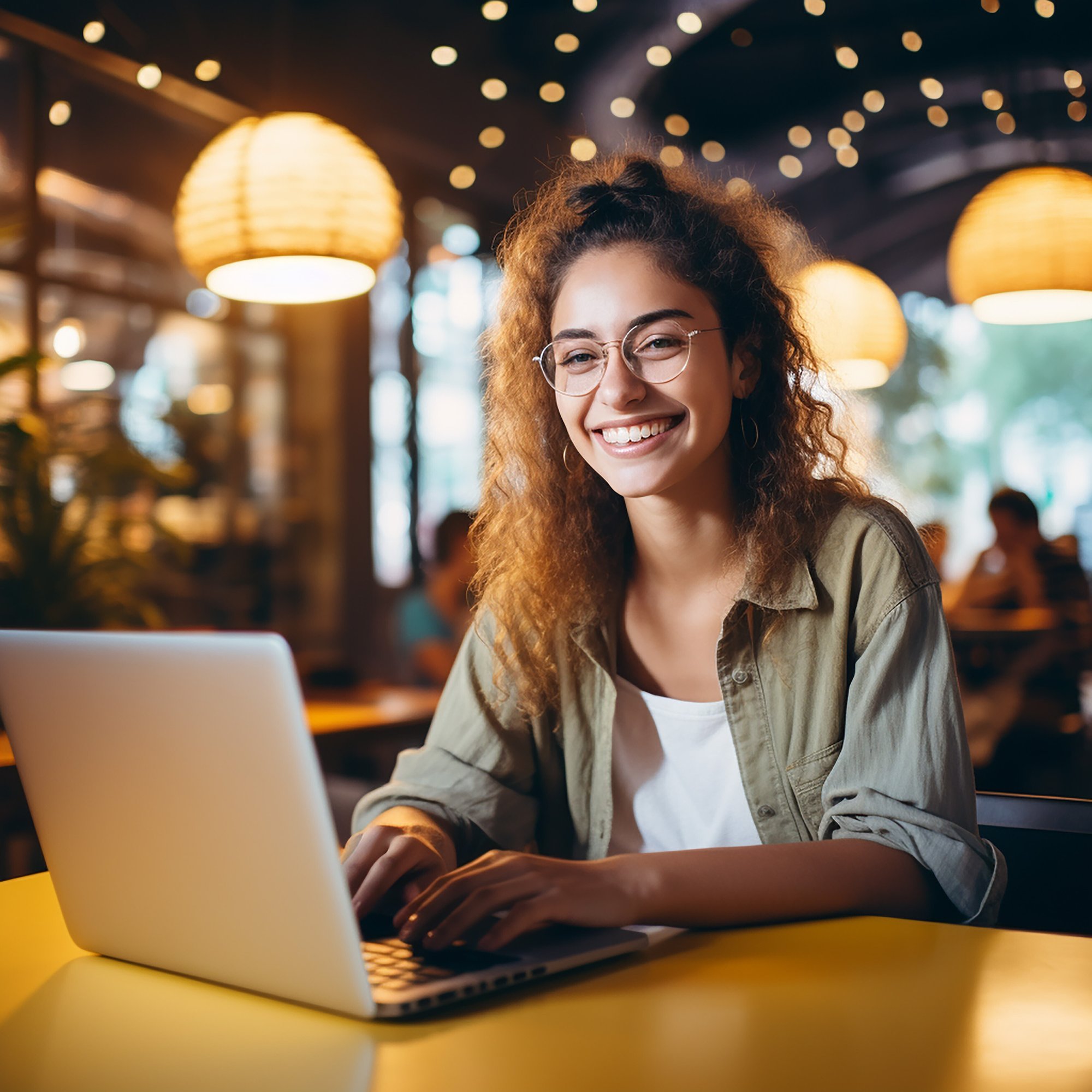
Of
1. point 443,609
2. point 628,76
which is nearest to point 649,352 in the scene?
point 443,609

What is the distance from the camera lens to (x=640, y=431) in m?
1.36

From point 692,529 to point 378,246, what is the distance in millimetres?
1626

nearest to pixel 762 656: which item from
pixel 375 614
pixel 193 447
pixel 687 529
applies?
pixel 687 529

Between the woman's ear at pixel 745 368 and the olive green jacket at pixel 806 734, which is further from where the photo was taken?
the woman's ear at pixel 745 368

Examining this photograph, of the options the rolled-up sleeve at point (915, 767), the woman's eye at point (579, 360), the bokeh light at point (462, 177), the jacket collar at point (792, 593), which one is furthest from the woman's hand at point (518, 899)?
the bokeh light at point (462, 177)

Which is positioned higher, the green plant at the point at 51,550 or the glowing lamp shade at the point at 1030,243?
the glowing lamp shade at the point at 1030,243

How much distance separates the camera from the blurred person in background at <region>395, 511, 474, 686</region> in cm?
399

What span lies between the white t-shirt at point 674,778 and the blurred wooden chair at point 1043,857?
260mm

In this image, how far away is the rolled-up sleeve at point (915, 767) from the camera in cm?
107

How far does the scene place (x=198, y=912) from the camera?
80cm

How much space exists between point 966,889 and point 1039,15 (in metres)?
5.37

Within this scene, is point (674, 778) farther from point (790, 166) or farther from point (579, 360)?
point (790, 166)

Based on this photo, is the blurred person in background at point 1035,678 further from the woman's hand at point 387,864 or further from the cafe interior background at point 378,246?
the woman's hand at point 387,864

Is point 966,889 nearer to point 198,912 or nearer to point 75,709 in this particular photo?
point 198,912
